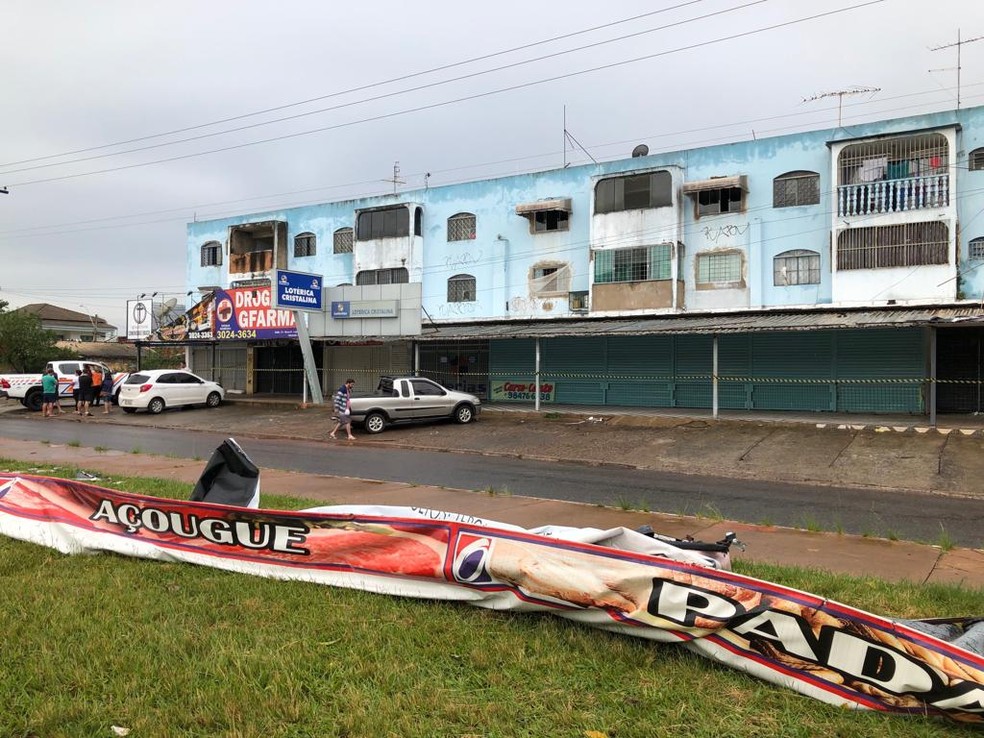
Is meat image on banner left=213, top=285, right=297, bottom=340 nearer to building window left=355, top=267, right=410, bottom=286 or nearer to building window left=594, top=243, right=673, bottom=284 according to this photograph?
building window left=355, top=267, right=410, bottom=286

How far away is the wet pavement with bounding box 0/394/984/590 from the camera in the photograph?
7.29 m

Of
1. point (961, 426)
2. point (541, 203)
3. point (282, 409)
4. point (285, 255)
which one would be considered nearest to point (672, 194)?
point (541, 203)

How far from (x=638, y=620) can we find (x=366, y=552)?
2001 millimetres

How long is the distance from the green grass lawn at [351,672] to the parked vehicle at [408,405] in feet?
50.3

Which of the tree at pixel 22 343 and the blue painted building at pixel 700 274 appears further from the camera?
the tree at pixel 22 343

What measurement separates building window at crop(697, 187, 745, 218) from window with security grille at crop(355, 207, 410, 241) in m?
12.0

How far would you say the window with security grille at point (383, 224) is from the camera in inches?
1228

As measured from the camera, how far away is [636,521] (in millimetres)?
8586

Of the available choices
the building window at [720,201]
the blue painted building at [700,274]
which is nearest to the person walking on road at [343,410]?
the blue painted building at [700,274]

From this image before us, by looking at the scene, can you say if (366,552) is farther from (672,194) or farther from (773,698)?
(672,194)

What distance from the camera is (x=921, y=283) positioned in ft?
68.9

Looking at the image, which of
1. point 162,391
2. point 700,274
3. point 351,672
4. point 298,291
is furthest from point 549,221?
point 351,672

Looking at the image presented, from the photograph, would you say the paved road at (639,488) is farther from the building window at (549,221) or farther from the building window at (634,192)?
the building window at (549,221)

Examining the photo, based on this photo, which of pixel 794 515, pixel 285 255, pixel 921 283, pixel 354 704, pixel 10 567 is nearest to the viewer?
pixel 354 704
